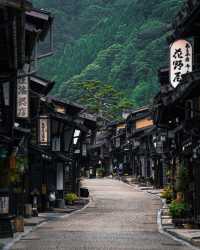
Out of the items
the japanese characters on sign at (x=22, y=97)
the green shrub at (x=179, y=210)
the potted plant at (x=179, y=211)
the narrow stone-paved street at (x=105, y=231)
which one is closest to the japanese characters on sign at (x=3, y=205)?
the narrow stone-paved street at (x=105, y=231)

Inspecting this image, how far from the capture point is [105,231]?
27.7 meters

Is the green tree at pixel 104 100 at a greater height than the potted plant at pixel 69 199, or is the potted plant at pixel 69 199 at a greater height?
the green tree at pixel 104 100

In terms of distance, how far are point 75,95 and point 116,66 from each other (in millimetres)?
17228

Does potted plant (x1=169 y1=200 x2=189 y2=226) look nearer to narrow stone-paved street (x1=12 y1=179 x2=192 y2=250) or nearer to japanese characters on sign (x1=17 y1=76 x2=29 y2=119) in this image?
narrow stone-paved street (x1=12 y1=179 x2=192 y2=250)

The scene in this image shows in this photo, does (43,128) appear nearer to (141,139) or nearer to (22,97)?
(22,97)

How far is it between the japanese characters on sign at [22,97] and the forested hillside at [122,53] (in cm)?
10724

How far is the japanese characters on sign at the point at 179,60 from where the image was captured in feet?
91.9

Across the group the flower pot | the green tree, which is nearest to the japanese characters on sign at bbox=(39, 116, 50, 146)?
the flower pot

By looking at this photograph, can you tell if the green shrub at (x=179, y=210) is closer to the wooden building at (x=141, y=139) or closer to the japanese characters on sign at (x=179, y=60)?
the japanese characters on sign at (x=179, y=60)

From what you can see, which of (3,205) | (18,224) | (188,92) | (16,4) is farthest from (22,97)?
(16,4)

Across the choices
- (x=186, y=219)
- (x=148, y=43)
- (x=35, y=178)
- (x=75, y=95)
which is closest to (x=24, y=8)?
(x=186, y=219)

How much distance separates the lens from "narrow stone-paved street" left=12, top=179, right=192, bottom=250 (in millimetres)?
21797

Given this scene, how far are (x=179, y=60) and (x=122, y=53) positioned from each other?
131 metres

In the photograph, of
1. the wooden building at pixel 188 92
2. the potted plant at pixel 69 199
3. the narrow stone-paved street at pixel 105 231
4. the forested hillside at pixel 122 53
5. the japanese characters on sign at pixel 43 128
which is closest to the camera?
the narrow stone-paved street at pixel 105 231
